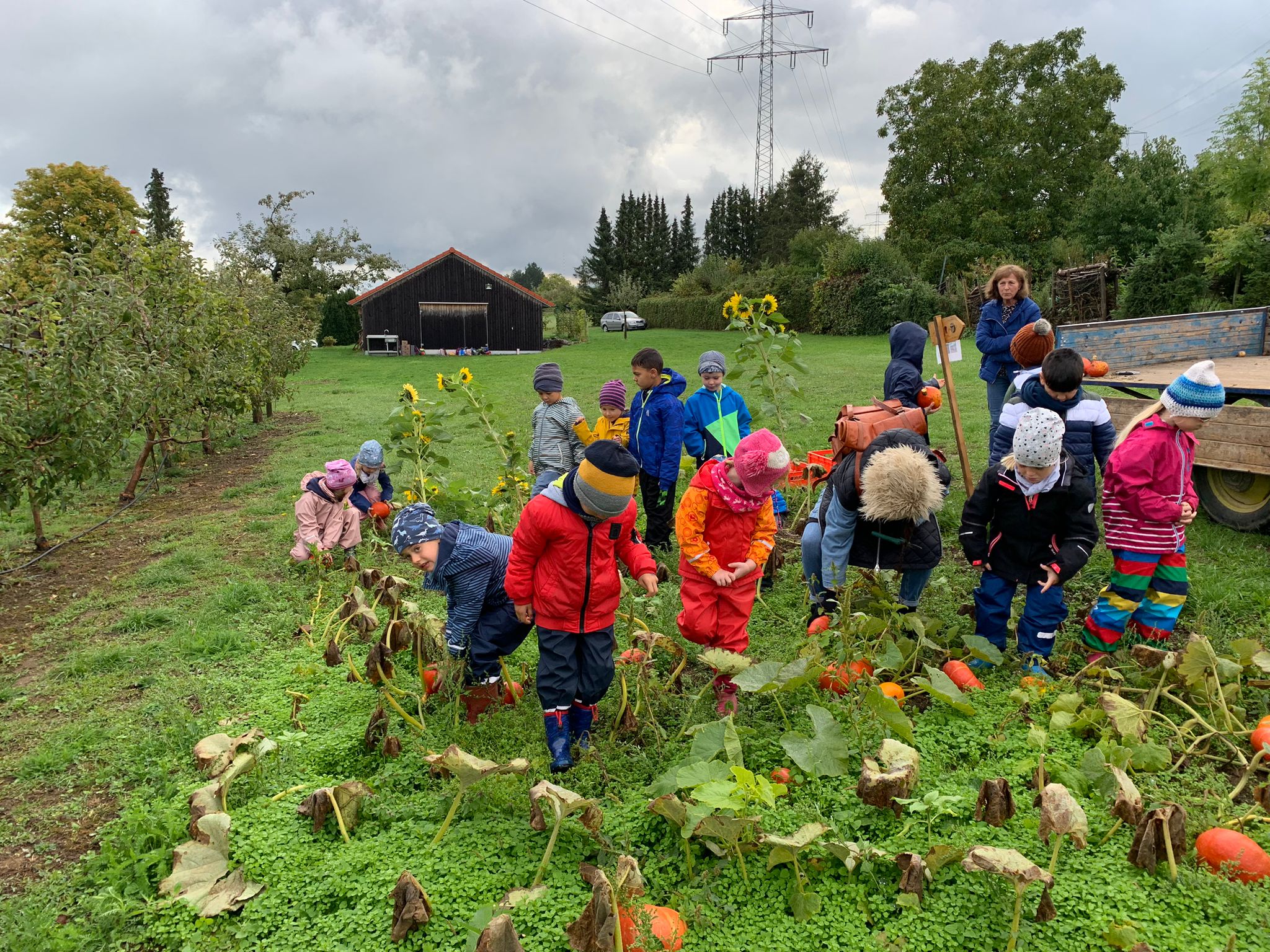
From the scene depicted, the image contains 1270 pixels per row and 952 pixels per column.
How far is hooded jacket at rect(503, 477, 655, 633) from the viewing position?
3.22m

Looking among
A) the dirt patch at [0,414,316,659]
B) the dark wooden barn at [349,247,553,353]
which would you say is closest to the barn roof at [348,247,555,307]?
the dark wooden barn at [349,247,553,353]

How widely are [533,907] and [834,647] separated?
2.11 meters

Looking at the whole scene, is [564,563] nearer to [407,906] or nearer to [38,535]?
[407,906]

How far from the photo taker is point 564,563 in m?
3.26

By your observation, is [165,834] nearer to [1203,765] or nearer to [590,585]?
[590,585]

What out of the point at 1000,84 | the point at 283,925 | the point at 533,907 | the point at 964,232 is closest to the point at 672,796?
the point at 533,907

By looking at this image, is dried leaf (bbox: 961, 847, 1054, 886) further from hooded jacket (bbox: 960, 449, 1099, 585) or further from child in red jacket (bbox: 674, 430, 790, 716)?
hooded jacket (bbox: 960, 449, 1099, 585)

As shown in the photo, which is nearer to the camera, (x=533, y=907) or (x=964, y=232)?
(x=533, y=907)

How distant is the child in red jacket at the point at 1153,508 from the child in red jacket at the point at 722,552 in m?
1.83

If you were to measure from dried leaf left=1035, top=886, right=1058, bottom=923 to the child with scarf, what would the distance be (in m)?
1.68

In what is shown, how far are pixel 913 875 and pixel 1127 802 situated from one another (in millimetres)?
891

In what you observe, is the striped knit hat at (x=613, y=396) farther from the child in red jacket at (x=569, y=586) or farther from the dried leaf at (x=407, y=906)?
the dried leaf at (x=407, y=906)

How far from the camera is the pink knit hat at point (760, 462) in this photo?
11.1 feet

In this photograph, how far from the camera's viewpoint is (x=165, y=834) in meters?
2.90
